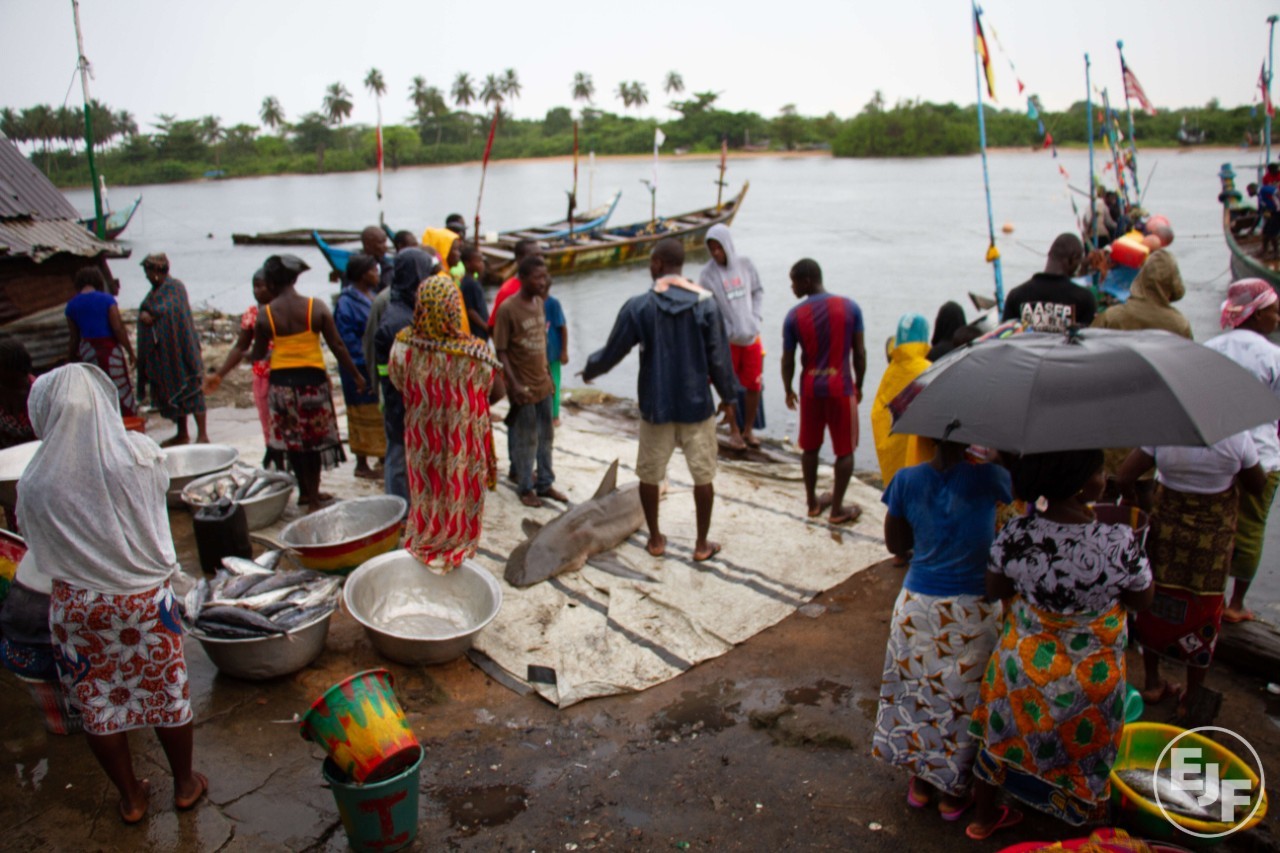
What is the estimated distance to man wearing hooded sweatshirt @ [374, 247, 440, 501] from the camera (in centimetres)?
461

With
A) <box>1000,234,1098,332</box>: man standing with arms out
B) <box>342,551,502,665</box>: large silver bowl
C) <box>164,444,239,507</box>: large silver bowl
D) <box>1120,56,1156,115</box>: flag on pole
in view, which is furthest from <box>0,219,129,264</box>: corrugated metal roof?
<box>1120,56,1156,115</box>: flag on pole

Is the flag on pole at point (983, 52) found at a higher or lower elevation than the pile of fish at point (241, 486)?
higher

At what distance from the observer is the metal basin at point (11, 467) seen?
4.40 metres

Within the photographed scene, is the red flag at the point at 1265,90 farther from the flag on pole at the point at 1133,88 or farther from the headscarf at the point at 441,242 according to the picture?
the headscarf at the point at 441,242

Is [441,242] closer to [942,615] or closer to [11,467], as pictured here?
[11,467]

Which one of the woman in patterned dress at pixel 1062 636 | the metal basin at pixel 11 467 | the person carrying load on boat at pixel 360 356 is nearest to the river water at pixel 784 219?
the woman in patterned dress at pixel 1062 636

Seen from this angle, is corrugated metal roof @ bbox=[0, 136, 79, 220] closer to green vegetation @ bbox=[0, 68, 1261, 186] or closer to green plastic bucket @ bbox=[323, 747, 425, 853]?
green plastic bucket @ bbox=[323, 747, 425, 853]

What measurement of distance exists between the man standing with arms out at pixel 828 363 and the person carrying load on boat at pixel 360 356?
2604 millimetres

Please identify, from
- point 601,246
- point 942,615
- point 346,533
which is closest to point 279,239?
point 601,246

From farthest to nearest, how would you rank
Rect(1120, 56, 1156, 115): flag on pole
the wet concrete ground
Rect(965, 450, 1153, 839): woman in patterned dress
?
Rect(1120, 56, 1156, 115): flag on pole → the wet concrete ground → Rect(965, 450, 1153, 839): woman in patterned dress

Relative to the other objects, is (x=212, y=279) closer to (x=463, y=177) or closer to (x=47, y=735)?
(x=47, y=735)

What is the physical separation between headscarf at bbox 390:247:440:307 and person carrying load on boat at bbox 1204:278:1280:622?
3.62 metres

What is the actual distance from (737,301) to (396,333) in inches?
110

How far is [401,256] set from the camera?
4.64m
